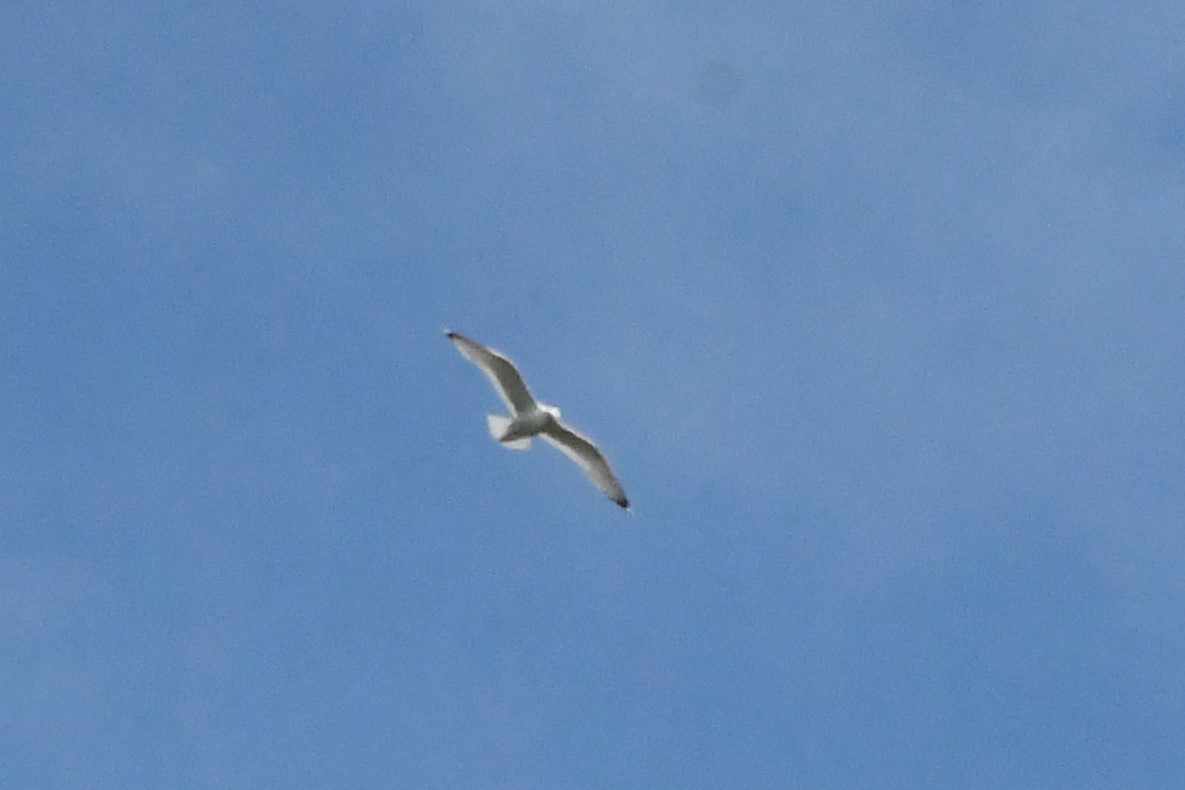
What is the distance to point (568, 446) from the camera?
61.8 metres

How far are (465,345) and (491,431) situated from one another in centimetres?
203

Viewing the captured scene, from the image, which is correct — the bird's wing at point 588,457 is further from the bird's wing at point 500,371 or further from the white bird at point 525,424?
the bird's wing at point 500,371

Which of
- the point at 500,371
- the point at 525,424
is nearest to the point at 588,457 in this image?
the point at 525,424

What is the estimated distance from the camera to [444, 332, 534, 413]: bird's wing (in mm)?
59781

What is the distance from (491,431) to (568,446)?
210 centimetres

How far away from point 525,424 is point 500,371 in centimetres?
137

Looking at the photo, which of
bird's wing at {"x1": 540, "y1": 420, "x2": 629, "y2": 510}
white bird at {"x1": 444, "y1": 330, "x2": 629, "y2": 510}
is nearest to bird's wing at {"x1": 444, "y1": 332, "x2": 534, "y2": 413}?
white bird at {"x1": 444, "y1": 330, "x2": 629, "y2": 510}

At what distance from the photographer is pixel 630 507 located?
61.8m

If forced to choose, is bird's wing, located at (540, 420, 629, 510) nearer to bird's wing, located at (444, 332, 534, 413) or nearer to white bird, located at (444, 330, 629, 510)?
white bird, located at (444, 330, 629, 510)

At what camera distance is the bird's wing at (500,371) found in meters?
59.8

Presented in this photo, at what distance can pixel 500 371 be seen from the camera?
6003cm

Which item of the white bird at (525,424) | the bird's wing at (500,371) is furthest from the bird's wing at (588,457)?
the bird's wing at (500,371)

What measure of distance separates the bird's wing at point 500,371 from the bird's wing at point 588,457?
1.04 m

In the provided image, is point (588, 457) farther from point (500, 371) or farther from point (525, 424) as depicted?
point (500, 371)
